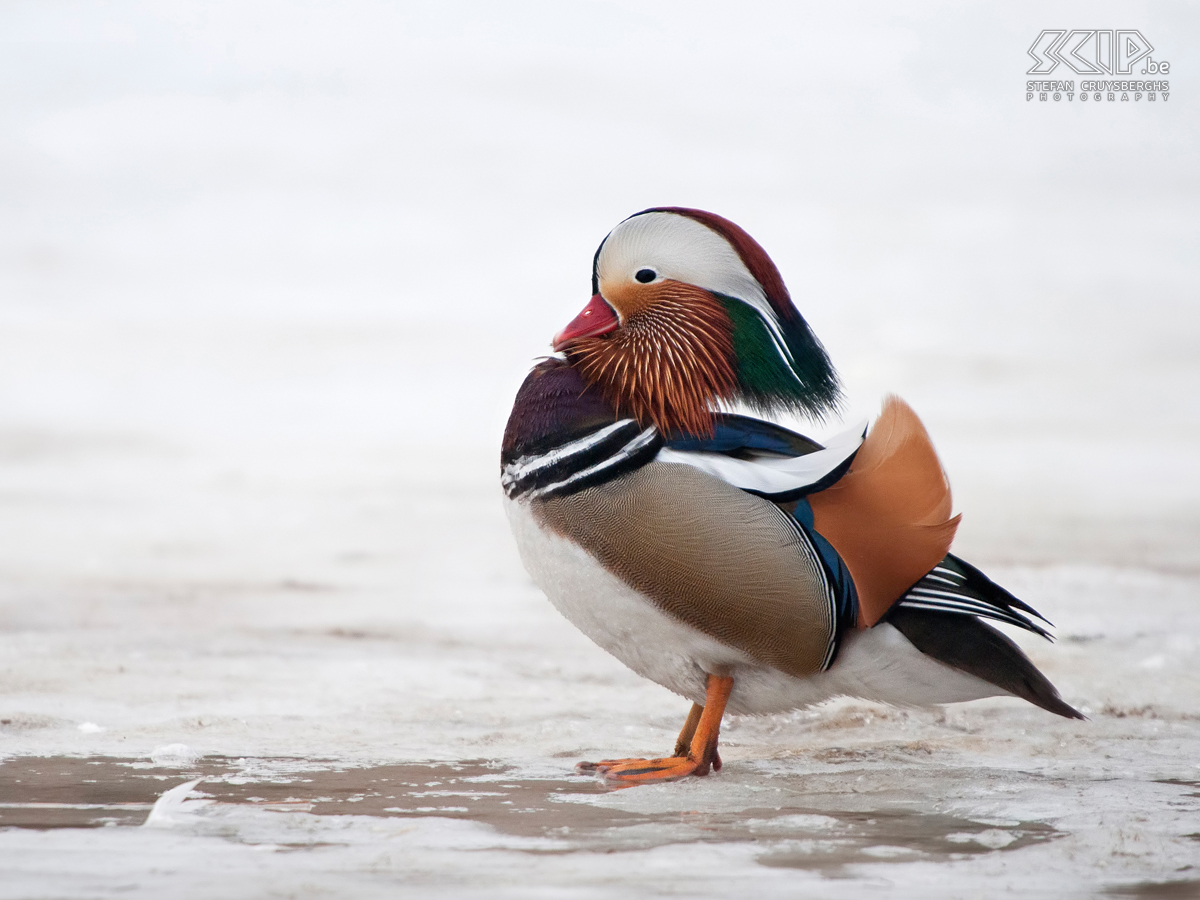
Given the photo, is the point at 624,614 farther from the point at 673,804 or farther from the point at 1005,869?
the point at 1005,869

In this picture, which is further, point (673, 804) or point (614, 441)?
point (614, 441)

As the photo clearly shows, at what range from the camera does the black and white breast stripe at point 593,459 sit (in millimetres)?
2158

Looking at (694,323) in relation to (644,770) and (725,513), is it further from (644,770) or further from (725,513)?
(644,770)

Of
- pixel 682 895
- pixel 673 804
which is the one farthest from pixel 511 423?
pixel 682 895

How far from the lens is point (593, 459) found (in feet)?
7.11

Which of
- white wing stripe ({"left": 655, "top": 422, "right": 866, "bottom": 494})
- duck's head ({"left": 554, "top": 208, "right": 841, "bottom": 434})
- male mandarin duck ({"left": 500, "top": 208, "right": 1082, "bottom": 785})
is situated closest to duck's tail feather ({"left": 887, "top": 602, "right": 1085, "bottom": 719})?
male mandarin duck ({"left": 500, "top": 208, "right": 1082, "bottom": 785})

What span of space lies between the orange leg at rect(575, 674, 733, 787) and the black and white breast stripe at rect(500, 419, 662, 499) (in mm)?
451

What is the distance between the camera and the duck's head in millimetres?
2248

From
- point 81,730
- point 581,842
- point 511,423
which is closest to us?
point 581,842

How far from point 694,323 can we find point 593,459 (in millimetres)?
340

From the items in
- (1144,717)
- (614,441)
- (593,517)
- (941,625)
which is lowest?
(1144,717)

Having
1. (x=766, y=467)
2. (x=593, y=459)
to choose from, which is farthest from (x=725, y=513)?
(x=593, y=459)

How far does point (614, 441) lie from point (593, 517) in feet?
0.49

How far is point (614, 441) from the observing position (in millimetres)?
2178
